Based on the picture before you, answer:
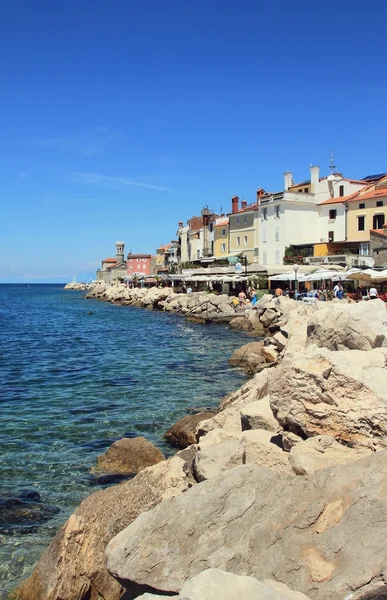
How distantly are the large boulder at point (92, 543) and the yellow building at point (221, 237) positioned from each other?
60926mm

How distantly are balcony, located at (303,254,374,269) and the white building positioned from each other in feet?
23.2

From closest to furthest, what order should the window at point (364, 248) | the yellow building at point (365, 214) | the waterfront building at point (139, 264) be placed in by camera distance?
the window at point (364, 248)
the yellow building at point (365, 214)
the waterfront building at point (139, 264)

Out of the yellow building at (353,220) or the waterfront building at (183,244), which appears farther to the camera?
the waterfront building at (183,244)

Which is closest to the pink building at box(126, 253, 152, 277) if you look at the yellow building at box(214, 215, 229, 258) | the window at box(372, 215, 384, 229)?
the yellow building at box(214, 215, 229, 258)

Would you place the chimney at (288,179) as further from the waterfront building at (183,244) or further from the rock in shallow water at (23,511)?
the rock in shallow water at (23,511)

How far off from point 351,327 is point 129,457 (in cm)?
531

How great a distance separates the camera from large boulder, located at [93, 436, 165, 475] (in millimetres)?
9602

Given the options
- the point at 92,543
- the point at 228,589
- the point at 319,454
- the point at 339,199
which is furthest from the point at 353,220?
the point at 228,589

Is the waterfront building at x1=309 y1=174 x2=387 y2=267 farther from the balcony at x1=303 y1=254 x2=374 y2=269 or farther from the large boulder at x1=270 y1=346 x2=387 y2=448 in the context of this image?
the large boulder at x1=270 y1=346 x2=387 y2=448

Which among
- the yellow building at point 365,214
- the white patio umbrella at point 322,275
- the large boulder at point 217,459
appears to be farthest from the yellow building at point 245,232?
the large boulder at point 217,459

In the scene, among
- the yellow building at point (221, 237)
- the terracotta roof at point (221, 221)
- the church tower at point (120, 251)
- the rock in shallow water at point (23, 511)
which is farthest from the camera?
the church tower at point (120, 251)

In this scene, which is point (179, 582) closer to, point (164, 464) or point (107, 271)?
point (164, 464)

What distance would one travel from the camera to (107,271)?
13850 centimetres

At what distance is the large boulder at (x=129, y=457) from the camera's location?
9.60 metres
